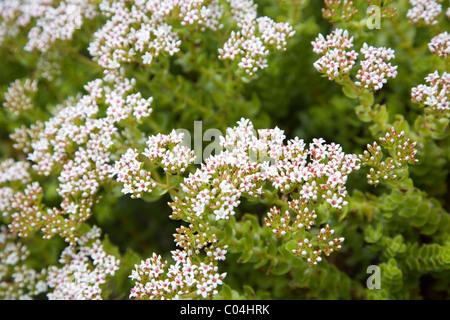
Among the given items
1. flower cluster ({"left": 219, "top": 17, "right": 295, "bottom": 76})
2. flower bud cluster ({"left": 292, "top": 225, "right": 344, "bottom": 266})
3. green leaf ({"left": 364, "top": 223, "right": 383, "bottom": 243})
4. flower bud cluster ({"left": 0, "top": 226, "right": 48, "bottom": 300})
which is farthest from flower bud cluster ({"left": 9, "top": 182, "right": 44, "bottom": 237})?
green leaf ({"left": 364, "top": 223, "right": 383, "bottom": 243})

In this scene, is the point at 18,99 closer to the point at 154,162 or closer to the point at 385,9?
the point at 154,162

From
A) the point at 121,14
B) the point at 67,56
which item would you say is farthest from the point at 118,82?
the point at 67,56

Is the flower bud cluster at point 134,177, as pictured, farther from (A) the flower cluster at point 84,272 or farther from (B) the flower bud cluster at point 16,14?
(B) the flower bud cluster at point 16,14

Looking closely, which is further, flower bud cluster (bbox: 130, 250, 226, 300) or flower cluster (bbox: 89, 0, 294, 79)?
flower cluster (bbox: 89, 0, 294, 79)

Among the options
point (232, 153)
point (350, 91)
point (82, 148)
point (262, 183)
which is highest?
point (350, 91)

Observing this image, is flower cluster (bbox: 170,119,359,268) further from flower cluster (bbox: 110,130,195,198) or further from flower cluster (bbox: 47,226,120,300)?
flower cluster (bbox: 47,226,120,300)

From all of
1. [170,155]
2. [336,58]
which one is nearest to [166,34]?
[170,155]

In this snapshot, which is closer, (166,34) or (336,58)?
(336,58)
